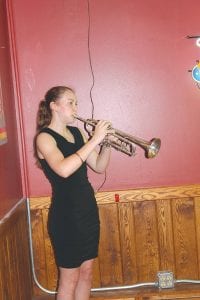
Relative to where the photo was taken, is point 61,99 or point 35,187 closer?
point 61,99

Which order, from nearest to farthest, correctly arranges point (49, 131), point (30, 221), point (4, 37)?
point (49, 131) < point (4, 37) < point (30, 221)

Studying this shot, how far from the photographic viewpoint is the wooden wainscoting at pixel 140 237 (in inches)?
102

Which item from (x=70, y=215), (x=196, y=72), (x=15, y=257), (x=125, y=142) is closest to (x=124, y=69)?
(x=196, y=72)

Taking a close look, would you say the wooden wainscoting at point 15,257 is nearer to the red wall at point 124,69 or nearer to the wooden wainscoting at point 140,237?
the wooden wainscoting at point 140,237

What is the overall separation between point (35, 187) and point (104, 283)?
847 millimetres

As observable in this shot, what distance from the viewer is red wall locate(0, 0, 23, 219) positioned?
2105mm

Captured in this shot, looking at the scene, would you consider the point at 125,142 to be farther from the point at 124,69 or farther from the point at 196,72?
the point at 196,72

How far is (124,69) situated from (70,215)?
1.16 metres

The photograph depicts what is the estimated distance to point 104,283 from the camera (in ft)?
8.64

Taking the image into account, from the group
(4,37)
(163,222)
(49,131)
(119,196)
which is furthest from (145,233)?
(4,37)

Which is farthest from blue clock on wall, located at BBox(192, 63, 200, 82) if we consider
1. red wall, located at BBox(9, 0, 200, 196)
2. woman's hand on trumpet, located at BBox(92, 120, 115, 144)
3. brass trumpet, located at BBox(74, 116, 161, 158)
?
woman's hand on trumpet, located at BBox(92, 120, 115, 144)

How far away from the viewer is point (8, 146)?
228cm

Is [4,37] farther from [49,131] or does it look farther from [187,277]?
[187,277]

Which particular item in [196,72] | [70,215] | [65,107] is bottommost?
[70,215]
